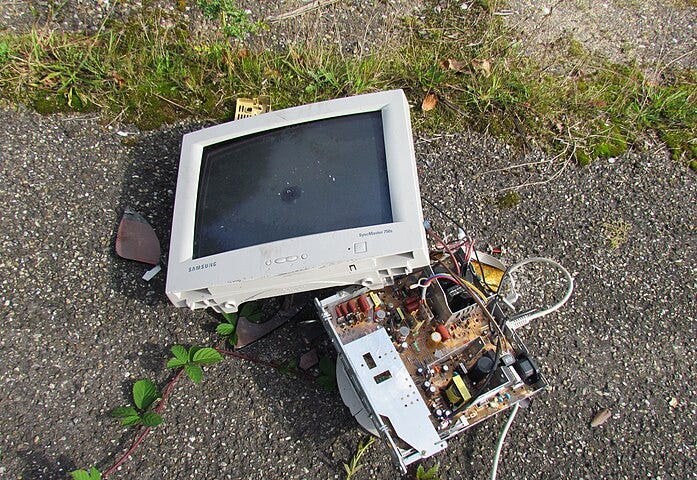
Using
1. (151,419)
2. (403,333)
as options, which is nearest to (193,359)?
(151,419)

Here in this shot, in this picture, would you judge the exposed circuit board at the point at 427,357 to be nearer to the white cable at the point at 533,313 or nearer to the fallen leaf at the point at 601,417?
the white cable at the point at 533,313

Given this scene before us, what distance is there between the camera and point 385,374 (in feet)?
6.88

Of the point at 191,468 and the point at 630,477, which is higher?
the point at 630,477

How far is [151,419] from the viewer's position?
236 centimetres

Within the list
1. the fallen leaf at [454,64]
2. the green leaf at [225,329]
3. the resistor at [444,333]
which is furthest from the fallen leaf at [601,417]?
the fallen leaf at [454,64]

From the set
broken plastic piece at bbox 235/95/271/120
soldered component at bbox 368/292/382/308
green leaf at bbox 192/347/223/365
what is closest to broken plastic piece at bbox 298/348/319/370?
green leaf at bbox 192/347/223/365

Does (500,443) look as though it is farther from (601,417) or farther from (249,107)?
(249,107)

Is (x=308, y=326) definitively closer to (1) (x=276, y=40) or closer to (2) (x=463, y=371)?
(2) (x=463, y=371)

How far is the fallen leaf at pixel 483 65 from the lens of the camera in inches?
132

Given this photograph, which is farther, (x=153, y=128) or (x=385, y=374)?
(x=153, y=128)

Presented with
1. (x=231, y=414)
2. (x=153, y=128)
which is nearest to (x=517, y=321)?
(x=231, y=414)

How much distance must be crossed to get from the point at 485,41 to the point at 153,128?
2.16 m

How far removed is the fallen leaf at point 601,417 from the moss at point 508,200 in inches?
45.2

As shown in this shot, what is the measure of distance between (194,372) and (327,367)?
1.99ft
